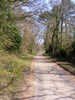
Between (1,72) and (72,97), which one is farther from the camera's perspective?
(1,72)

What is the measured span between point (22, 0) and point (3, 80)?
183 inches

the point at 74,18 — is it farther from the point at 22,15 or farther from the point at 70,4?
the point at 22,15

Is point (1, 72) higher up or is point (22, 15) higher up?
point (22, 15)

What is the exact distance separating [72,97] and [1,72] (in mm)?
3502

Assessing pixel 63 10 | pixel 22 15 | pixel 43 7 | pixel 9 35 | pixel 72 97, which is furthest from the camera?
pixel 63 10

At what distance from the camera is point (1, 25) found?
23.3 feet

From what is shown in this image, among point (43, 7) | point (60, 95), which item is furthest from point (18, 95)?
point (43, 7)

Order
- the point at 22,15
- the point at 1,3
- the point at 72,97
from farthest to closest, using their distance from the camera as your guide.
Result: the point at 22,15
the point at 1,3
the point at 72,97

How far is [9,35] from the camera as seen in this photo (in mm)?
8062

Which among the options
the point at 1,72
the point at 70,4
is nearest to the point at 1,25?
the point at 1,72

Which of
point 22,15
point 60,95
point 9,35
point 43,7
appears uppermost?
point 43,7

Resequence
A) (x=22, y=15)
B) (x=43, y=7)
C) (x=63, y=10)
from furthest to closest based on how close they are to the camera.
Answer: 1. (x=63, y=10)
2. (x=43, y=7)
3. (x=22, y=15)

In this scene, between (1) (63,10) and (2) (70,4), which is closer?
(2) (70,4)

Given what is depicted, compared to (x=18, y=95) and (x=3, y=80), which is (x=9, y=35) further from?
(x=18, y=95)
